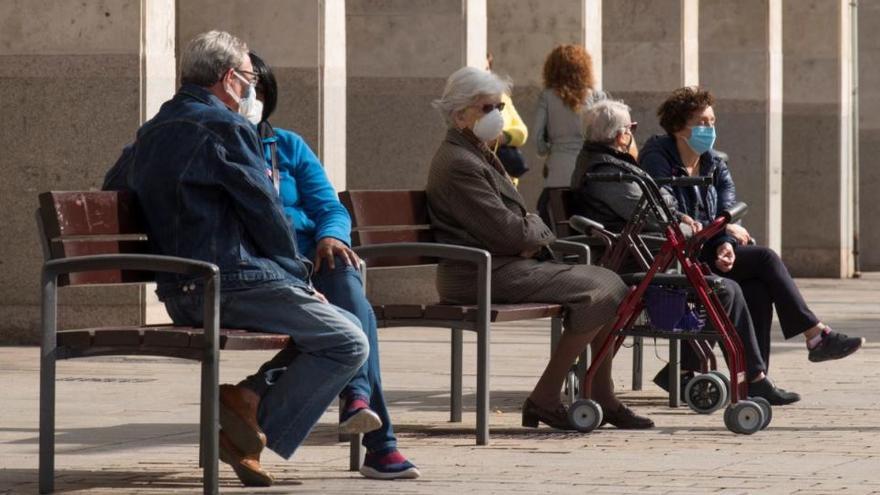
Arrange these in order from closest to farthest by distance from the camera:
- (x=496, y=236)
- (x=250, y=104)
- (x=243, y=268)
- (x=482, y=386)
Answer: (x=243, y=268) → (x=250, y=104) → (x=482, y=386) → (x=496, y=236)

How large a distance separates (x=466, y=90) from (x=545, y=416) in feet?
4.15

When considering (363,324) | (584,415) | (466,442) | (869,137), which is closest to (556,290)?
(584,415)

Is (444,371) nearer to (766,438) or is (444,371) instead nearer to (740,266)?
(740,266)

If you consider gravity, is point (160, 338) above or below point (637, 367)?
above

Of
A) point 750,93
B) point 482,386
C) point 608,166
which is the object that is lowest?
point 482,386

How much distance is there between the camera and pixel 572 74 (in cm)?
1516

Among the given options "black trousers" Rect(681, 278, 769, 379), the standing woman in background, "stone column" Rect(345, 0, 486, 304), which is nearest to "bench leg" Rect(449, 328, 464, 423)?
"black trousers" Rect(681, 278, 769, 379)

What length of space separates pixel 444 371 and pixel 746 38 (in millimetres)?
12327

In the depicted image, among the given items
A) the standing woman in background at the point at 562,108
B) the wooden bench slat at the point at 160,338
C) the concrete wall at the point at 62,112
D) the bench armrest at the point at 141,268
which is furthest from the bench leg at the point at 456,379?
the standing woman in background at the point at 562,108

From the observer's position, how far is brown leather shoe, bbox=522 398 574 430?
8750 millimetres

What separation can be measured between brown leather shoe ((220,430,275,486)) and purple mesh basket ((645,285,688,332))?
247 centimetres

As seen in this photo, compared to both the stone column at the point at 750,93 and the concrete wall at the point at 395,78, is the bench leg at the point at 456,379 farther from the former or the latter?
the stone column at the point at 750,93

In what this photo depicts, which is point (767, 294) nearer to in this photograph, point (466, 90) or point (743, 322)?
point (743, 322)

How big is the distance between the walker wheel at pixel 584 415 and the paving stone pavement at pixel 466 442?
0.06m
